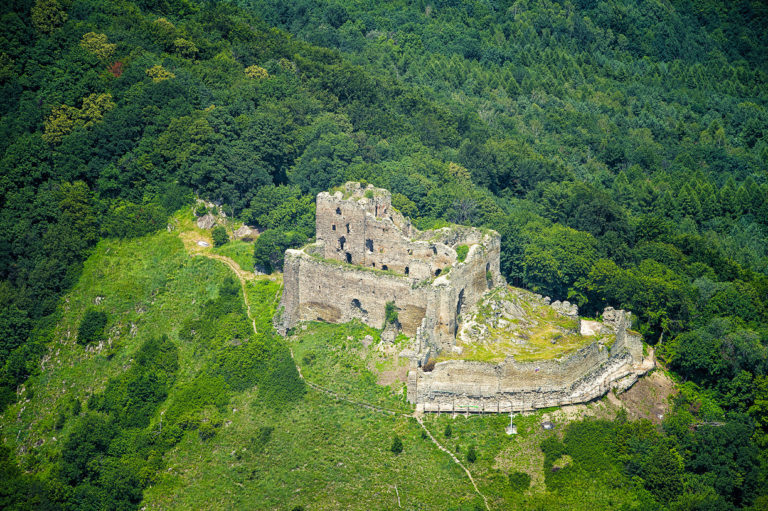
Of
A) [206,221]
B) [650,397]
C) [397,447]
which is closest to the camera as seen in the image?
[397,447]

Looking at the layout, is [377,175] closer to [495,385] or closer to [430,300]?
[430,300]

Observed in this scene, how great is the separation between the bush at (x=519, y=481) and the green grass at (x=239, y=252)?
25865 mm

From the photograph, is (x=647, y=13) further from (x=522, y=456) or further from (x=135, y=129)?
(x=522, y=456)

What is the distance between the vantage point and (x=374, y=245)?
6184 centimetres

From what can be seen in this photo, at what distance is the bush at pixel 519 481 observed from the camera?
164ft

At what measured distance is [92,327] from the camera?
2576 inches

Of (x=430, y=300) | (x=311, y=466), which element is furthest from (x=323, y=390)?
(x=430, y=300)

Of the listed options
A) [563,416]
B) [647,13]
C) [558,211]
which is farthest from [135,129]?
[647,13]

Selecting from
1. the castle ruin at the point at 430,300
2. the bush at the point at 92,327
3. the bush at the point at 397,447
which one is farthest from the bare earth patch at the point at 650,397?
the bush at the point at 92,327

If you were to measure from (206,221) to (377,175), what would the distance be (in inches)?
560

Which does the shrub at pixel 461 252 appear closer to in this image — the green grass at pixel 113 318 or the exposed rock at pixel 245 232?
the green grass at pixel 113 318

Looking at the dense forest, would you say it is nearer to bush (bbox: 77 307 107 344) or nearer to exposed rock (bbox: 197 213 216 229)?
exposed rock (bbox: 197 213 216 229)

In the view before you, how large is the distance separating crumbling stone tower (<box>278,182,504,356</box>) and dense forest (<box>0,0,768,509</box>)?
576 centimetres

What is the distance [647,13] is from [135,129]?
99.8m
